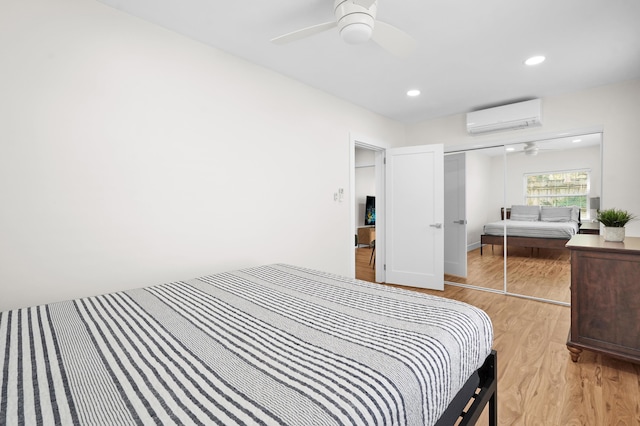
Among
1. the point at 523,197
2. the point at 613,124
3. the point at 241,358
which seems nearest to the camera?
the point at 241,358

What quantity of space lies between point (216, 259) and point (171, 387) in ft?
5.54

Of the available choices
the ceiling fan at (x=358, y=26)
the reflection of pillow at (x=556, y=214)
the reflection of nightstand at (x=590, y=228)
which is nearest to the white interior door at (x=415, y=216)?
the reflection of pillow at (x=556, y=214)

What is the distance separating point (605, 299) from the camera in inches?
83.0

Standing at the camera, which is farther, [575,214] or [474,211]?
[474,211]

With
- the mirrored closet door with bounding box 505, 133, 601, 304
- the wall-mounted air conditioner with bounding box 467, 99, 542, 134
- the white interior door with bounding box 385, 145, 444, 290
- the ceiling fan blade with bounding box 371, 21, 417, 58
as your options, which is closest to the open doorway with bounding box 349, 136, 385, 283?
the white interior door with bounding box 385, 145, 444, 290

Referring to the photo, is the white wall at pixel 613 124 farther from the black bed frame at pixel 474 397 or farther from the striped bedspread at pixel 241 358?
the striped bedspread at pixel 241 358

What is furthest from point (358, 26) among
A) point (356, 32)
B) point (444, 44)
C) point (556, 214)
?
point (556, 214)

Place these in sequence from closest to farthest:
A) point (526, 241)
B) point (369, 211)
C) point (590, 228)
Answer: point (590, 228) < point (526, 241) < point (369, 211)

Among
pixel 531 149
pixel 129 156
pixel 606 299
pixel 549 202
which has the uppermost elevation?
pixel 531 149

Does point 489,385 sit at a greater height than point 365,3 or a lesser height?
lesser

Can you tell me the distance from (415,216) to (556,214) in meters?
1.69

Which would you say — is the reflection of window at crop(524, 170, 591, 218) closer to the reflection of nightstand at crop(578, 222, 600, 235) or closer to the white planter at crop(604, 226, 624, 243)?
the reflection of nightstand at crop(578, 222, 600, 235)

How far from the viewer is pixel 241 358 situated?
2.92 ft

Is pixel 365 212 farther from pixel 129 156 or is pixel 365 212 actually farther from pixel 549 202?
pixel 129 156
